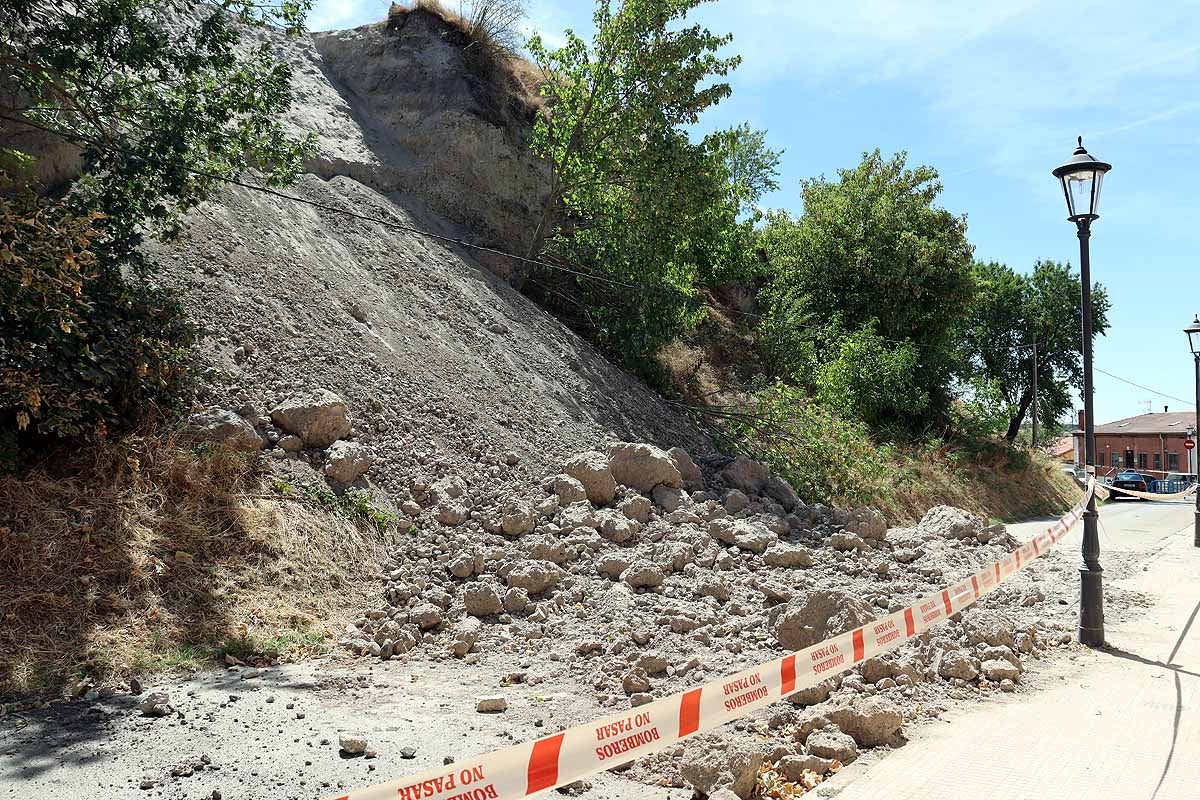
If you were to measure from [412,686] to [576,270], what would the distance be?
12272mm

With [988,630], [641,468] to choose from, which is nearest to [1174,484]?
[641,468]

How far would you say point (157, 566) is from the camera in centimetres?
698

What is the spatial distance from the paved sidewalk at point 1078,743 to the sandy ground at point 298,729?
0.14 metres

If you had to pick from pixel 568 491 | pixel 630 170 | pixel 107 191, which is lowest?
pixel 568 491

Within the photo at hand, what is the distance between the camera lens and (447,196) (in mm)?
16562

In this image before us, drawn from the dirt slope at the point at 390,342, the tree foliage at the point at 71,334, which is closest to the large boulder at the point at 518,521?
the dirt slope at the point at 390,342

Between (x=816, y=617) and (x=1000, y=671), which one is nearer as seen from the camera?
(x=1000, y=671)

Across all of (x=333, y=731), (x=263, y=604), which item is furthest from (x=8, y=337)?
(x=333, y=731)

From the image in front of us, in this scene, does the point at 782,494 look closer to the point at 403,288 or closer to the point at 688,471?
the point at 688,471

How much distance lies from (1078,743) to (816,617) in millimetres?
2015

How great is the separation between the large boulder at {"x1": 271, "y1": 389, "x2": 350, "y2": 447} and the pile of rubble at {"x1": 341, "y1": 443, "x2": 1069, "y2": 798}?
120cm

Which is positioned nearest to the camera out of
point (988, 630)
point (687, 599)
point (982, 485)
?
point (988, 630)

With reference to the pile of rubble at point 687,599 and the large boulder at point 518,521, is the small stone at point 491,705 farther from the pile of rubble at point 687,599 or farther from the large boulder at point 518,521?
the large boulder at point 518,521

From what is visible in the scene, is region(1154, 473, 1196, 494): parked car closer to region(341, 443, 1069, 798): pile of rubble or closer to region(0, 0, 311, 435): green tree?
region(341, 443, 1069, 798): pile of rubble
